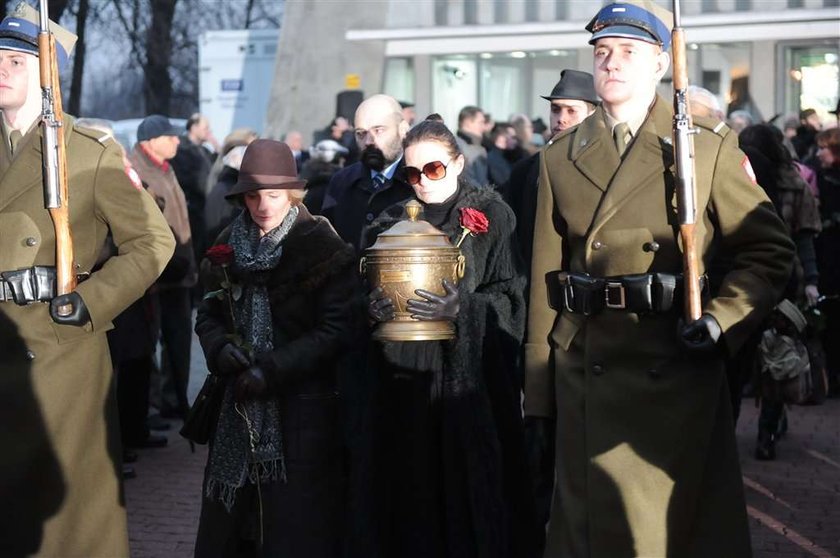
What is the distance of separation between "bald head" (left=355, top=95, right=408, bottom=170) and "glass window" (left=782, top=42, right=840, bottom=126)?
13.8 meters

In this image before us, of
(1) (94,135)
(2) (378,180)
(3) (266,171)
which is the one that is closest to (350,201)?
(2) (378,180)

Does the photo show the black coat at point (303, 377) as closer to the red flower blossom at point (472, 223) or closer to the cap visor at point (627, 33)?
the red flower blossom at point (472, 223)

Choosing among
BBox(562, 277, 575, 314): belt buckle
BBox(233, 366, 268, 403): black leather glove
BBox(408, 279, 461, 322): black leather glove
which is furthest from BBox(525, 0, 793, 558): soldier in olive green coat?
BBox(233, 366, 268, 403): black leather glove

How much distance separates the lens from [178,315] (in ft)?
33.4

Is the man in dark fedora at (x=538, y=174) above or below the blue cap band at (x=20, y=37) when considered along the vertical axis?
below

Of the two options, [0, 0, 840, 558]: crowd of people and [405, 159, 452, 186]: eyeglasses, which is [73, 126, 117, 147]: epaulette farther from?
[405, 159, 452, 186]: eyeglasses

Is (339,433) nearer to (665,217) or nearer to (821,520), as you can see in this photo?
(665,217)

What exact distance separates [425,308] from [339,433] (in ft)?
2.52

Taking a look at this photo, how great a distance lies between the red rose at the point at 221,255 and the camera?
18.7 feet

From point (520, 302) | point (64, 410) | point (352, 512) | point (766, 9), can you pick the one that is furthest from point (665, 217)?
point (766, 9)

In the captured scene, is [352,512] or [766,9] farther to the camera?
[766,9]

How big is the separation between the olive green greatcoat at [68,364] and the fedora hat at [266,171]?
411 millimetres

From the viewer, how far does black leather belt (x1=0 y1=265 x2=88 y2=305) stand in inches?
207

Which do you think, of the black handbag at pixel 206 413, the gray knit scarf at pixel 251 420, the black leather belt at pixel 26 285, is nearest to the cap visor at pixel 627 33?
the gray knit scarf at pixel 251 420
